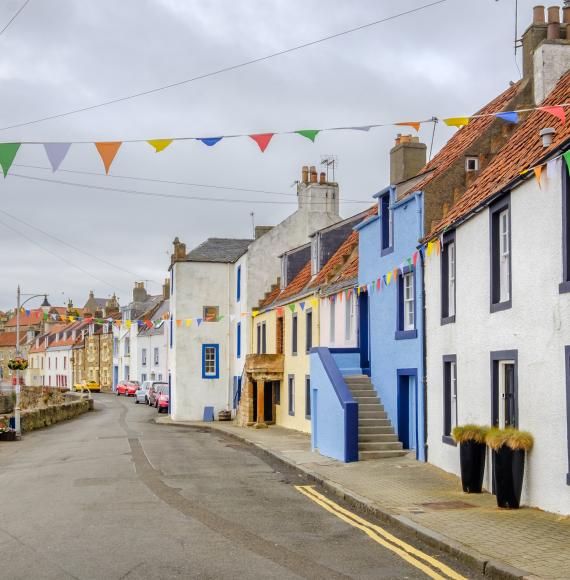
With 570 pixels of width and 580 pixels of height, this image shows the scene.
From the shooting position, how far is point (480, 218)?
14930mm

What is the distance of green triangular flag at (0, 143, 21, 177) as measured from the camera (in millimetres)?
12734

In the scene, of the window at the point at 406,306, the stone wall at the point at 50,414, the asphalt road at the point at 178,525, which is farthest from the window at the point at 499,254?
the stone wall at the point at 50,414

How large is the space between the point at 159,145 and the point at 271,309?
22.7 m

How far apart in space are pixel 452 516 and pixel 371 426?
9.31 metres

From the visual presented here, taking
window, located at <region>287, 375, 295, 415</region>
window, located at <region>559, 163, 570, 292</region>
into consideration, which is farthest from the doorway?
window, located at <region>287, 375, 295, 415</region>

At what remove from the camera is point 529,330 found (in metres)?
12.5

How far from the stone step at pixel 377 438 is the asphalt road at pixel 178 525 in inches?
86.7

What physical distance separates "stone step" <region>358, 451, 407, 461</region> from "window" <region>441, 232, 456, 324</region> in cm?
406

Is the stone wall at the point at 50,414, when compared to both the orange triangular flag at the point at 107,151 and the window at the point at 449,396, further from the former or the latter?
the orange triangular flag at the point at 107,151

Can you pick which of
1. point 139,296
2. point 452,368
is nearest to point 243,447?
point 452,368

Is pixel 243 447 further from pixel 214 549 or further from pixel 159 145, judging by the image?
pixel 214 549

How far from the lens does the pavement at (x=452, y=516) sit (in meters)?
8.79

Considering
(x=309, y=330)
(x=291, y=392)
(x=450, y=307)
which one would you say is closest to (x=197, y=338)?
(x=291, y=392)

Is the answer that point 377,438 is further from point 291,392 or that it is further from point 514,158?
point 291,392
